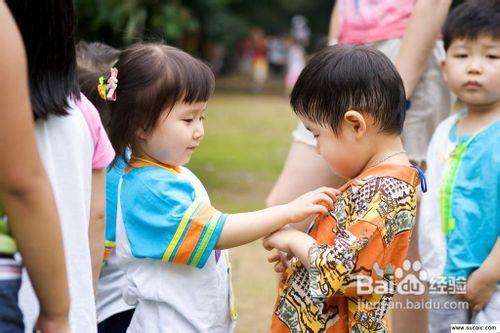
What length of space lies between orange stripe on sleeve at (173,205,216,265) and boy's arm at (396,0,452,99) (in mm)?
1323

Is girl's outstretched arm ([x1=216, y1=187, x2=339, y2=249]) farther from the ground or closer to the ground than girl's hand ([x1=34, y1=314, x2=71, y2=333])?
farther from the ground

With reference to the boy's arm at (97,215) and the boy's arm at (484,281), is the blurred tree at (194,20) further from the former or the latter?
the boy's arm at (484,281)

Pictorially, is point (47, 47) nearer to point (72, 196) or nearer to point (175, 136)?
point (72, 196)

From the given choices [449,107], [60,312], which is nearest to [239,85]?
[449,107]

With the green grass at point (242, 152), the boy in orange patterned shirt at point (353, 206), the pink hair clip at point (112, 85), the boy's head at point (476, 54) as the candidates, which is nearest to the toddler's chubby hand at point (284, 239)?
the boy in orange patterned shirt at point (353, 206)

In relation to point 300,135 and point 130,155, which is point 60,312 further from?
point 300,135

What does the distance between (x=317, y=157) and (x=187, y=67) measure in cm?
89

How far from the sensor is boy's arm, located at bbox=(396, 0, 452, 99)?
3281 mm

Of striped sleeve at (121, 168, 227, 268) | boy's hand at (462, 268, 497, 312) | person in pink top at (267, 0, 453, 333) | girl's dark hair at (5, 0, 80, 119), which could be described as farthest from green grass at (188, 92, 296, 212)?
girl's dark hair at (5, 0, 80, 119)

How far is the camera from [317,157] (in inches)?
127

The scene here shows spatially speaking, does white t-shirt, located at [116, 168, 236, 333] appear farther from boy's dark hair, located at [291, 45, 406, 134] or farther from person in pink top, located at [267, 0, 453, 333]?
person in pink top, located at [267, 0, 453, 333]

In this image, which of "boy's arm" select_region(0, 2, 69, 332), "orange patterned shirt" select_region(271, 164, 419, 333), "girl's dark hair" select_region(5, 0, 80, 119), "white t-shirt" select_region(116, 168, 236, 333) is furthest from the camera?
"white t-shirt" select_region(116, 168, 236, 333)

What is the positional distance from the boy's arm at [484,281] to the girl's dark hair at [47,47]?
5.48 ft

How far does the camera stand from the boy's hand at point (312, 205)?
2314 millimetres
